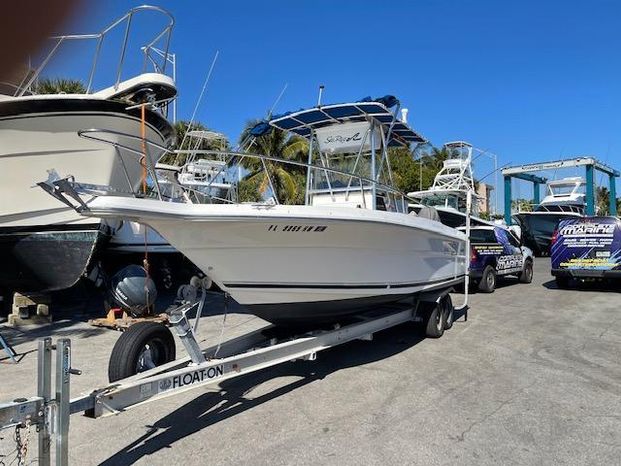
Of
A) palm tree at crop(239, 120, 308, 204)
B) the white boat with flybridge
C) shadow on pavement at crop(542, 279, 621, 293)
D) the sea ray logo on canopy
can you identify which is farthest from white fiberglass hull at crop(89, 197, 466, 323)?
palm tree at crop(239, 120, 308, 204)

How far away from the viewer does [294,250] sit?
16.7 feet

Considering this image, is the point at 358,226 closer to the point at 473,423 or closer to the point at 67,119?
the point at 473,423

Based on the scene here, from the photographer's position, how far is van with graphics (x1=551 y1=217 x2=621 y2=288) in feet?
39.2

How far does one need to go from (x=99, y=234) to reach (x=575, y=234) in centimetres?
1042

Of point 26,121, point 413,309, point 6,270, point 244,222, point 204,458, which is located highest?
point 26,121

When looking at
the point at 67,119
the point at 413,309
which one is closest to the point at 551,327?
the point at 413,309

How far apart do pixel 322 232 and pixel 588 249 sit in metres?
9.54

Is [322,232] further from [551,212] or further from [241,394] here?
[551,212]

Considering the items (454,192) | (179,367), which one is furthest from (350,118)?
(454,192)

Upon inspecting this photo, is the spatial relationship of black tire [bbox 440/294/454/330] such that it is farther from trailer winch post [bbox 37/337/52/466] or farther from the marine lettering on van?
the marine lettering on van

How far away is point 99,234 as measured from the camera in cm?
880

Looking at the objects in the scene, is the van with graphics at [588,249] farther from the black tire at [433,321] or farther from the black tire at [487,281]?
the black tire at [433,321]

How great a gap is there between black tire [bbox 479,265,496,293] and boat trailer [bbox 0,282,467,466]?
5.40 meters

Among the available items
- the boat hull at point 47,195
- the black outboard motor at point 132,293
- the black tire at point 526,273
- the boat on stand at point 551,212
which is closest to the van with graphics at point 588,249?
the black tire at point 526,273
